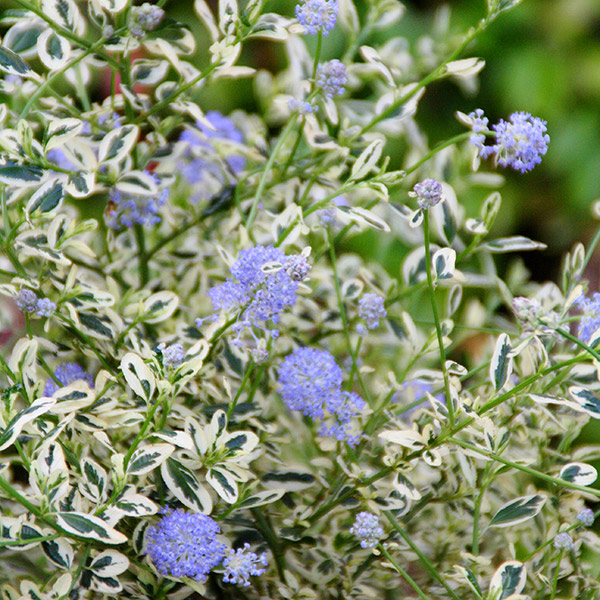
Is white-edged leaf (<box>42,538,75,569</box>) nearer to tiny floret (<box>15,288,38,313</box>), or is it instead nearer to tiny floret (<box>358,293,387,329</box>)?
tiny floret (<box>15,288,38,313</box>)

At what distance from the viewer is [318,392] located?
564mm

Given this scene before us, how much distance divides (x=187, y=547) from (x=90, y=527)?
0.06m

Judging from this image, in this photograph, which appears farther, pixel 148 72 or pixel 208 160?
pixel 208 160

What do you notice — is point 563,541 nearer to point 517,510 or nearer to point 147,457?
point 517,510

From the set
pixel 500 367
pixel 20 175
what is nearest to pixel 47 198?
pixel 20 175

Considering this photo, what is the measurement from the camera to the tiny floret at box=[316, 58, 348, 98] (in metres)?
0.60

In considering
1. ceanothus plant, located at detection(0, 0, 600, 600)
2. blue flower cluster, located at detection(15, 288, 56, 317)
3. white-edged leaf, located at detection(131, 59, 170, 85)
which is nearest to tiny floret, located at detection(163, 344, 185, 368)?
ceanothus plant, located at detection(0, 0, 600, 600)

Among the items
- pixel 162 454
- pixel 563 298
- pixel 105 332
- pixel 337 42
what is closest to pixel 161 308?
pixel 105 332

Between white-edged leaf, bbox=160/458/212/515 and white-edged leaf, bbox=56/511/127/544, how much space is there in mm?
58

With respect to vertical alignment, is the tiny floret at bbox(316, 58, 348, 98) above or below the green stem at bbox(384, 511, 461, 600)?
above

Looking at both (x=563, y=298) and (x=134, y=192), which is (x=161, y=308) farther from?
(x=563, y=298)

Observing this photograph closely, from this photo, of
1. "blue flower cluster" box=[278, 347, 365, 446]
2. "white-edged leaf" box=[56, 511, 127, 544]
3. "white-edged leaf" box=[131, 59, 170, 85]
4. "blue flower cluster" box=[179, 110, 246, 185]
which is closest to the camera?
"white-edged leaf" box=[56, 511, 127, 544]

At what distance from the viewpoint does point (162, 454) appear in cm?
48

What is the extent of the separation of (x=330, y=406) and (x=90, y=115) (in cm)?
31
